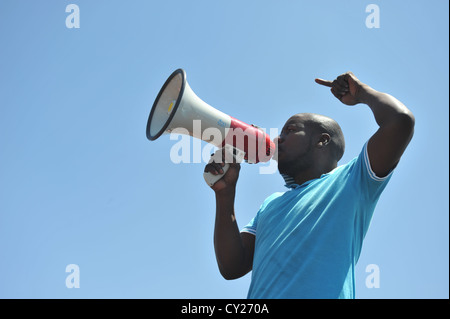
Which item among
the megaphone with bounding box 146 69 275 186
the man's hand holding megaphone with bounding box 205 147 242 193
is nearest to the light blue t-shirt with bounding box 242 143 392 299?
the man's hand holding megaphone with bounding box 205 147 242 193

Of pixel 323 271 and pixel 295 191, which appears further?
pixel 295 191

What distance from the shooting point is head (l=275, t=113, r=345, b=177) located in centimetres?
362

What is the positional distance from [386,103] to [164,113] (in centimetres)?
174

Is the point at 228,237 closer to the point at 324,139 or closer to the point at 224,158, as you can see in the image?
the point at 224,158

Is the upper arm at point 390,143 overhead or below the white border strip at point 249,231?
overhead

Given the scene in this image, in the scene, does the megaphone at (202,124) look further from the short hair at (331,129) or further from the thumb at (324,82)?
the thumb at (324,82)

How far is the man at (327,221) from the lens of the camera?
2805mm

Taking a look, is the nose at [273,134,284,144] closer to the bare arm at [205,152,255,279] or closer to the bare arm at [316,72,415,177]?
the bare arm at [205,152,255,279]

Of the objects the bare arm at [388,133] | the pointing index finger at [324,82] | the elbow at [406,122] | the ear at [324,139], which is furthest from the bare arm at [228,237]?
the elbow at [406,122]

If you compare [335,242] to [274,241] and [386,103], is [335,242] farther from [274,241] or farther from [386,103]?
[386,103]

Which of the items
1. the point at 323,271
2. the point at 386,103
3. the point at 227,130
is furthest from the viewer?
the point at 227,130

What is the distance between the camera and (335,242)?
112 inches
